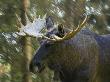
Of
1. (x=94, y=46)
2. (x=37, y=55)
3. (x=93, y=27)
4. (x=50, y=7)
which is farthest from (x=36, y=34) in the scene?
(x=93, y=27)

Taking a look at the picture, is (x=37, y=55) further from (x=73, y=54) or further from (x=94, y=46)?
(x=94, y=46)

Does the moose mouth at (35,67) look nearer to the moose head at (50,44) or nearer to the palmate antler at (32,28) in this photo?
the moose head at (50,44)

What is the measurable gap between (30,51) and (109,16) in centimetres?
406

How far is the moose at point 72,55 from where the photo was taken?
8.35 metres

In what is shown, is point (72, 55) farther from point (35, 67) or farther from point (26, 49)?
point (26, 49)

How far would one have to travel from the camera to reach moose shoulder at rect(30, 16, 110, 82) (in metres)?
8.39

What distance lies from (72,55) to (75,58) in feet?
0.26

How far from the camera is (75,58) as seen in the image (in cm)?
873

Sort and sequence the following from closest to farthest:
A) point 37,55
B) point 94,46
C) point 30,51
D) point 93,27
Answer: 1. point 37,55
2. point 94,46
3. point 30,51
4. point 93,27

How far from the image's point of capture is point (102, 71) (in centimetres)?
915

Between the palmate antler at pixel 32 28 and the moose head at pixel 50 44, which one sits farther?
the palmate antler at pixel 32 28

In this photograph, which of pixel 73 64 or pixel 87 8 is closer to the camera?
pixel 73 64

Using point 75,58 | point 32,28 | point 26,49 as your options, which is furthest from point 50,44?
point 26,49

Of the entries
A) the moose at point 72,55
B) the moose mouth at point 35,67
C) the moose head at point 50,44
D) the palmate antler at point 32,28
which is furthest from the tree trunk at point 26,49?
the moose mouth at point 35,67
